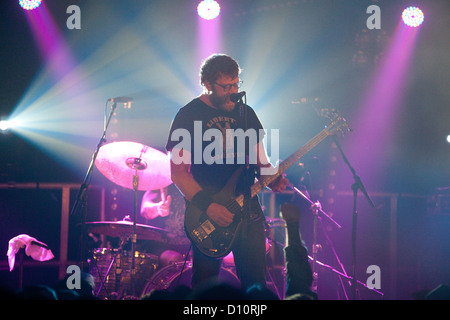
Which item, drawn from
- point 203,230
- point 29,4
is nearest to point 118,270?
point 203,230

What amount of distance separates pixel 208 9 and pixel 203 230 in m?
4.54

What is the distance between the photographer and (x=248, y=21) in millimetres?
6844

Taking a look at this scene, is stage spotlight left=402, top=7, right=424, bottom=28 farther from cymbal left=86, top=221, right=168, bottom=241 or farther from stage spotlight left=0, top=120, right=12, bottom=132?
stage spotlight left=0, top=120, right=12, bottom=132

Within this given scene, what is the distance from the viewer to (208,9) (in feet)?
21.9

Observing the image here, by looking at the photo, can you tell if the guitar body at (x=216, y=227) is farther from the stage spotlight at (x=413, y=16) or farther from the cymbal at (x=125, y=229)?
the stage spotlight at (x=413, y=16)

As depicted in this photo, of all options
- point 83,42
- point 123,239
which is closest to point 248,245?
point 123,239

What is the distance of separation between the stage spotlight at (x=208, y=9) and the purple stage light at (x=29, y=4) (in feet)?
7.80

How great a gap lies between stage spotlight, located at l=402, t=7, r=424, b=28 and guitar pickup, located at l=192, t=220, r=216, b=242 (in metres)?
5.43

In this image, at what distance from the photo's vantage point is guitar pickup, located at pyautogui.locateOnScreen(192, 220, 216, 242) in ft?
10.0

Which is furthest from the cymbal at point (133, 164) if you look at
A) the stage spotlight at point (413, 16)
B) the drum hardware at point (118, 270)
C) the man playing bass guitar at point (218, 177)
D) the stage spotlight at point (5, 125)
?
the stage spotlight at point (413, 16)

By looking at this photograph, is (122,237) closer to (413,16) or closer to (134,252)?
(134,252)

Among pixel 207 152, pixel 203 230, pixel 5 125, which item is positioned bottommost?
pixel 203 230

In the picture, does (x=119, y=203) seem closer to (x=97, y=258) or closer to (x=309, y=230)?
(x=97, y=258)
